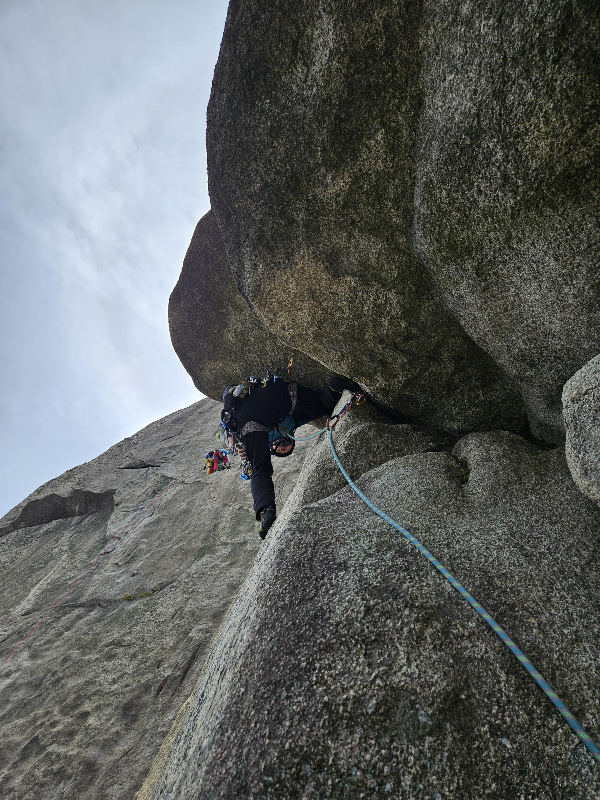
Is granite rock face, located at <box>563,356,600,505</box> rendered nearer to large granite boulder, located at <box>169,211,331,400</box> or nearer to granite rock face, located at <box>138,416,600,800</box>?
granite rock face, located at <box>138,416,600,800</box>

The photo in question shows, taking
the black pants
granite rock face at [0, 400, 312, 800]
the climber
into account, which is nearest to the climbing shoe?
the black pants

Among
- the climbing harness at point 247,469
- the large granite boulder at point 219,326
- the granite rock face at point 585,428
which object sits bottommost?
the granite rock face at point 585,428

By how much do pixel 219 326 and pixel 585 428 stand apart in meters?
4.67

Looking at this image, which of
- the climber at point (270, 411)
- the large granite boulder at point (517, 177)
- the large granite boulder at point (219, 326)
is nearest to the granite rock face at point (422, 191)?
the large granite boulder at point (517, 177)

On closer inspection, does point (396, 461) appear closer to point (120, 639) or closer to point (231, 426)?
point (231, 426)

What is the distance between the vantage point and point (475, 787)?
1568 millimetres

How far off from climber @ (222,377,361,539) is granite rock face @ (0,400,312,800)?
1747 millimetres

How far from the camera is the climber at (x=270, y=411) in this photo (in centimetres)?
525

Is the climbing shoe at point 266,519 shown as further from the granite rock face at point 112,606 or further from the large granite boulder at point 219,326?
the large granite boulder at point 219,326

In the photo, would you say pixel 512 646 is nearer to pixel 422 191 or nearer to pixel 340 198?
pixel 422 191

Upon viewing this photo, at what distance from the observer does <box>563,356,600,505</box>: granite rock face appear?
2.06 metres

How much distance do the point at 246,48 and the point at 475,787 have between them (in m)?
4.57

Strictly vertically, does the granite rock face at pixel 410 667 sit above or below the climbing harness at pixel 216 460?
below

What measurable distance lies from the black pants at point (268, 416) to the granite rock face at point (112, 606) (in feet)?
5.29
